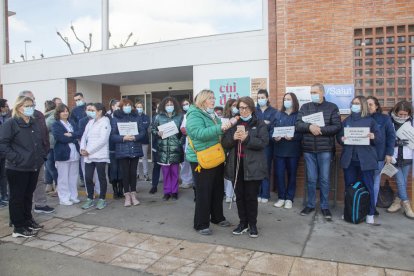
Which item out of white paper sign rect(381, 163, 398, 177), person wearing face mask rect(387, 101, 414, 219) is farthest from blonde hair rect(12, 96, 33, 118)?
person wearing face mask rect(387, 101, 414, 219)

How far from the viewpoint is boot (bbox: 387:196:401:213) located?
5709 millimetres

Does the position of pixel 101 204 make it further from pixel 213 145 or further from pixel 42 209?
pixel 213 145

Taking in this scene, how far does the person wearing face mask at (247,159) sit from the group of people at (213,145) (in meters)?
0.01

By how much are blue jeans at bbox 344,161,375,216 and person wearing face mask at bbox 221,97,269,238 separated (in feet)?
5.43

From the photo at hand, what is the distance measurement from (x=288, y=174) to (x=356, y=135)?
4.54 feet

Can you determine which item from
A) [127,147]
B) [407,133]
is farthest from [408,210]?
[127,147]

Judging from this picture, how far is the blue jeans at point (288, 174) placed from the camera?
591 cm

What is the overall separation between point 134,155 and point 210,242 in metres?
2.39

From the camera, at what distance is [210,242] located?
4.42 metres

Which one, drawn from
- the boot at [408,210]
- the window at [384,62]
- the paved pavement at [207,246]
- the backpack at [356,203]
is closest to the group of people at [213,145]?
the boot at [408,210]

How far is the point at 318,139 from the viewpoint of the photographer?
5.35m

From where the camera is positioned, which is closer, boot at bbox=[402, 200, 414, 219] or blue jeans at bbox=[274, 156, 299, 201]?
boot at bbox=[402, 200, 414, 219]

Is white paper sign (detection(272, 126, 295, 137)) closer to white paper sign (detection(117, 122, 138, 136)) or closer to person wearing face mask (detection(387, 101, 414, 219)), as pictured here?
person wearing face mask (detection(387, 101, 414, 219))

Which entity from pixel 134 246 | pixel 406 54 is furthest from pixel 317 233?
pixel 406 54
